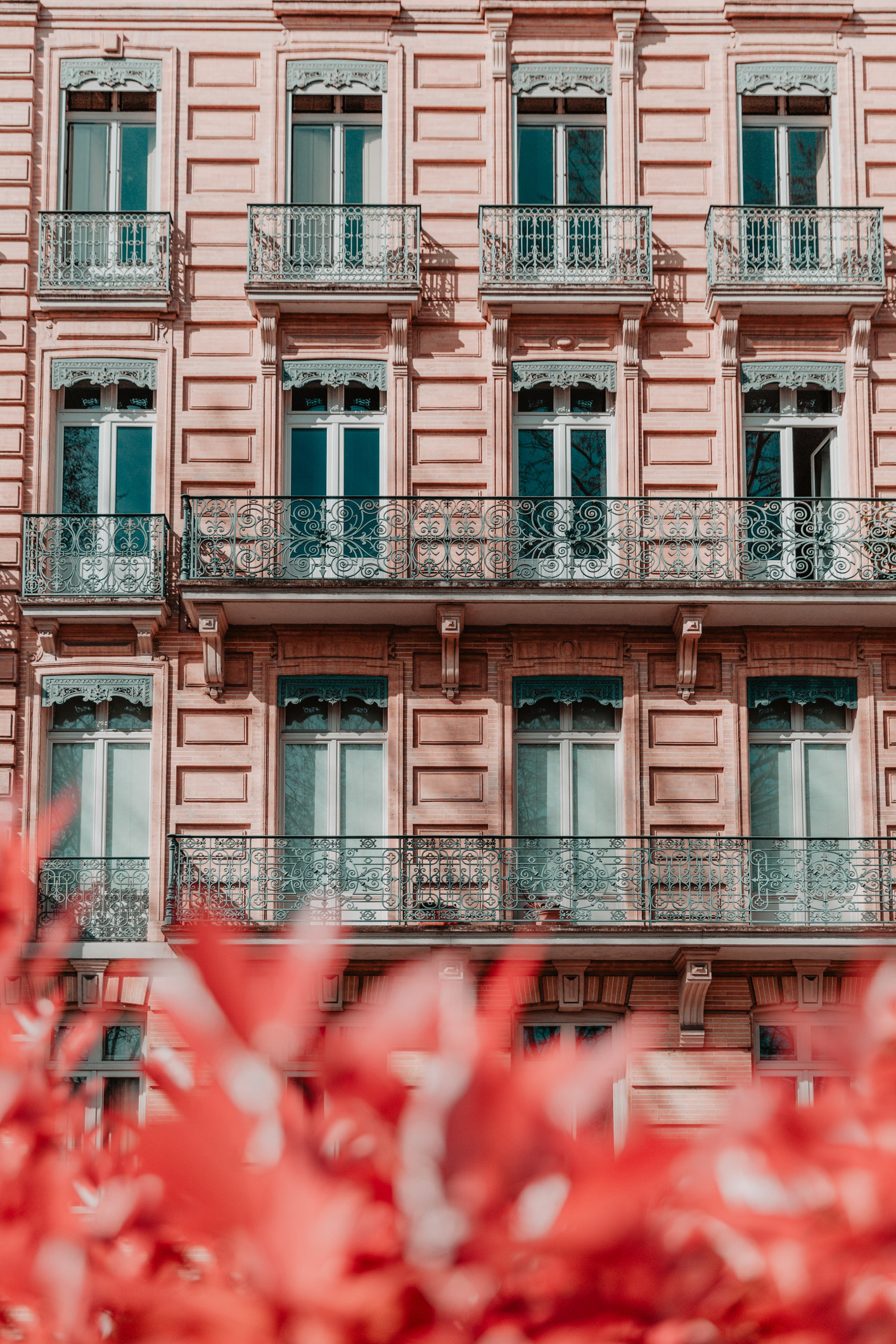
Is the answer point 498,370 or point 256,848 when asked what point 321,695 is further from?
point 498,370

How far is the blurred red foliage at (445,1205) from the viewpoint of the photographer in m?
0.48

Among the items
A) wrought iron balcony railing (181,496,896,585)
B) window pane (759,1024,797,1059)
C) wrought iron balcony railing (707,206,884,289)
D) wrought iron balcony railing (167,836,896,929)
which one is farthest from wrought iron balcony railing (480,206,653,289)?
window pane (759,1024,797,1059)

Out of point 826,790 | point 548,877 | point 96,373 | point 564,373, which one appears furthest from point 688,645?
point 96,373

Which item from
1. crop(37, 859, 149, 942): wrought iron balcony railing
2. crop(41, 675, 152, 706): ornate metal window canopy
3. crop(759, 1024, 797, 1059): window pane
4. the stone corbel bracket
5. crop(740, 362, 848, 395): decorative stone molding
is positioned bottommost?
crop(759, 1024, 797, 1059): window pane


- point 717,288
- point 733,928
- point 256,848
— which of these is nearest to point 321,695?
point 256,848

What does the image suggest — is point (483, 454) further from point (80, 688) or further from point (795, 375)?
point (80, 688)

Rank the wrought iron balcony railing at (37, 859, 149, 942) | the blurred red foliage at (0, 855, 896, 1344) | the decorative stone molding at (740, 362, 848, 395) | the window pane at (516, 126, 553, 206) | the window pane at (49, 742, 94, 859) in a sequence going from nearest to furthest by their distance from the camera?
the blurred red foliage at (0, 855, 896, 1344)
the wrought iron balcony railing at (37, 859, 149, 942)
the window pane at (49, 742, 94, 859)
the decorative stone molding at (740, 362, 848, 395)
the window pane at (516, 126, 553, 206)

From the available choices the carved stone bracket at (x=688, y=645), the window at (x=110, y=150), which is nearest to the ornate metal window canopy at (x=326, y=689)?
the carved stone bracket at (x=688, y=645)

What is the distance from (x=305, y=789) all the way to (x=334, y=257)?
663 centimetres

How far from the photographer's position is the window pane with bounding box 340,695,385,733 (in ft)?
54.7

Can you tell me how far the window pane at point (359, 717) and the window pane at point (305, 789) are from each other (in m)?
0.41

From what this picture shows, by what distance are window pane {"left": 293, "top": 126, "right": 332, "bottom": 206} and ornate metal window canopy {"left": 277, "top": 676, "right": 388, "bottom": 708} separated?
6235 mm

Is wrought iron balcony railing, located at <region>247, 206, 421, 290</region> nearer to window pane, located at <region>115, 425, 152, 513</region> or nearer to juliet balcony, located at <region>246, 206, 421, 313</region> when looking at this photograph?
juliet balcony, located at <region>246, 206, 421, 313</region>

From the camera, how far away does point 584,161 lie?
58.6 ft
